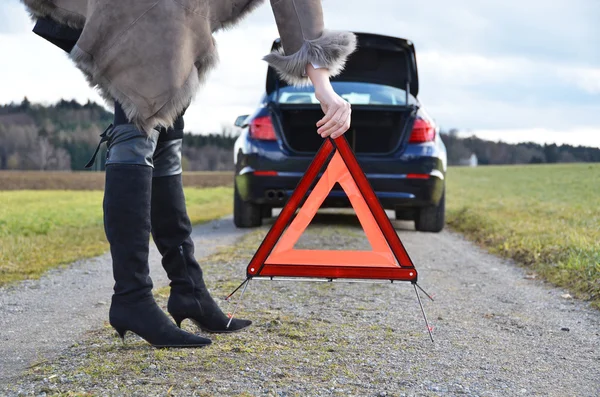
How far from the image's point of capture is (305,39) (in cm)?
281

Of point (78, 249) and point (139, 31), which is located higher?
point (139, 31)

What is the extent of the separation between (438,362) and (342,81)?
5616 millimetres

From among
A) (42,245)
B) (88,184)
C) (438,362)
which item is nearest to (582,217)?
(42,245)

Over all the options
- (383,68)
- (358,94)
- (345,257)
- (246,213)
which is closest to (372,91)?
(358,94)

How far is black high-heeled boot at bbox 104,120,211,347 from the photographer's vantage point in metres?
2.63

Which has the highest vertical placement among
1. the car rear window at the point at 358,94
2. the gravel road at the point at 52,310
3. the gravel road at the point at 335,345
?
the car rear window at the point at 358,94

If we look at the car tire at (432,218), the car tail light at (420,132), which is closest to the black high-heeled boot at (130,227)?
the car tail light at (420,132)

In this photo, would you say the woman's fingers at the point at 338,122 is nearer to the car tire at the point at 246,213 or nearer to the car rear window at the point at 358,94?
the car rear window at the point at 358,94

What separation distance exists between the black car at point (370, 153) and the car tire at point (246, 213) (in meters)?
0.16

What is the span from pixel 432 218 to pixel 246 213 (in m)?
2.22

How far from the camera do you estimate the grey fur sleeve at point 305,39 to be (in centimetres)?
→ 278

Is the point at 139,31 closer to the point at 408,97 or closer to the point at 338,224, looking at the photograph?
the point at 408,97

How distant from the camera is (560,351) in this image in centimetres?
324

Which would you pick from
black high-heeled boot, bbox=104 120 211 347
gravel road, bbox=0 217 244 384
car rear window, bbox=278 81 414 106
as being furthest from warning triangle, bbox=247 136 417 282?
car rear window, bbox=278 81 414 106
